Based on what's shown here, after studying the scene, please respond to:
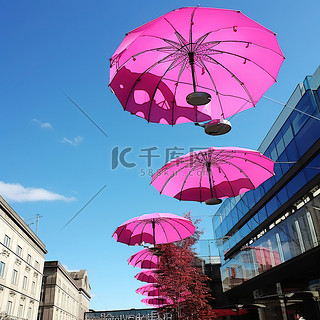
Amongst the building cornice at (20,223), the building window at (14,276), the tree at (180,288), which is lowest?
the tree at (180,288)

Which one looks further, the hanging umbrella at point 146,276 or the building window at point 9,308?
the building window at point 9,308

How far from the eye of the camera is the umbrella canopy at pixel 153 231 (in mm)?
14539

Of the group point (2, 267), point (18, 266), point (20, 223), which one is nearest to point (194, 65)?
point (2, 267)

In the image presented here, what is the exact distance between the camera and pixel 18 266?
131ft

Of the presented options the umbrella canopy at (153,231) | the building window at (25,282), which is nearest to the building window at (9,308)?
the building window at (25,282)

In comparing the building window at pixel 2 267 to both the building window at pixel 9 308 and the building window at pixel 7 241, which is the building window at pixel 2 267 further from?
the building window at pixel 9 308

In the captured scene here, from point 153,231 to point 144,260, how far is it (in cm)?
699

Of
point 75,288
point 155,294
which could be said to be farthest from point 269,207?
point 75,288

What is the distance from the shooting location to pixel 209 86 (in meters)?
7.96

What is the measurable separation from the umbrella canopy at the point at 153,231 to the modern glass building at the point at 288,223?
15.7 ft

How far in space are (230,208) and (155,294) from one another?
994cm

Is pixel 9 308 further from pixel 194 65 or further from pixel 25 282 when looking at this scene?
pixel 194 65

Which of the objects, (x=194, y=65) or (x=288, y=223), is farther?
(x=288, y=223)

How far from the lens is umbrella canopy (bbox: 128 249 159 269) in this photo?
19.8 metres
